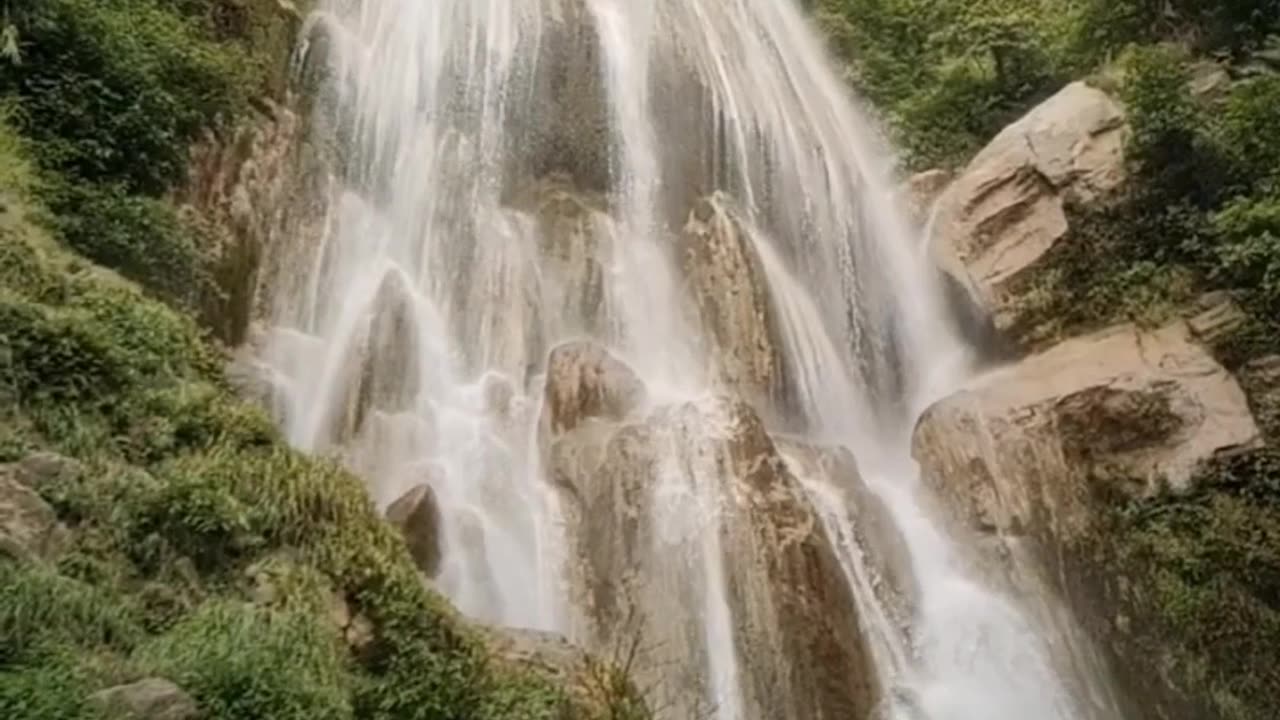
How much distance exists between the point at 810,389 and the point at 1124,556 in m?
3.88

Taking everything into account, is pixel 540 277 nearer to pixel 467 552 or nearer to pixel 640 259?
pixel 640 259

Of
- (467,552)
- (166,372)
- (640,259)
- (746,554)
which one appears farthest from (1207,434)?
(166,372)

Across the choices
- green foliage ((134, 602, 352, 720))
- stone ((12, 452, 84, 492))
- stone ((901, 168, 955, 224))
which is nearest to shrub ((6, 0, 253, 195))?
stone ((12, 452, 84, 492))

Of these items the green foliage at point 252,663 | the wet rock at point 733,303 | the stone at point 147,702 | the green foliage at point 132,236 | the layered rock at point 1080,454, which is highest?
the wet rock at point 733,303

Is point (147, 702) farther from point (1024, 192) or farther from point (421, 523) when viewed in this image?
point (1024, 192)

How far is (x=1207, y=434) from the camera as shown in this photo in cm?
1181

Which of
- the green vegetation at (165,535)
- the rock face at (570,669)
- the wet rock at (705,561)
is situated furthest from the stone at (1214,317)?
the green vegetation at (165,535)

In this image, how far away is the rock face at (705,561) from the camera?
885 cm

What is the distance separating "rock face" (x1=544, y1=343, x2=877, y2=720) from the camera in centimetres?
885

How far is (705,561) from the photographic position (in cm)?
949

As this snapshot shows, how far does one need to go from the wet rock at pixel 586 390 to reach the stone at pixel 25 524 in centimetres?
575

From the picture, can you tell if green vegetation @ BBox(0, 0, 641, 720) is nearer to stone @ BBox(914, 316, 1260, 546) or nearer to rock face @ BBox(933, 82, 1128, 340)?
stone @ BBox(914, 316, 1260, 546)

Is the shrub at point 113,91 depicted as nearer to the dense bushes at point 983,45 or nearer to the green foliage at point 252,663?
the green foliage at point 252,663

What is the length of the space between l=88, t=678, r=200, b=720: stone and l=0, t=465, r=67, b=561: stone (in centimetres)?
99
